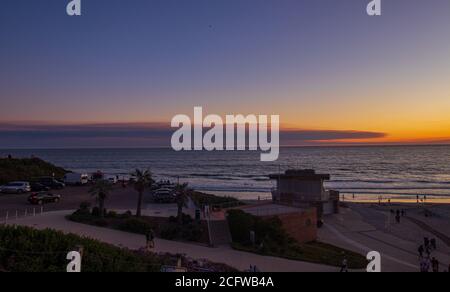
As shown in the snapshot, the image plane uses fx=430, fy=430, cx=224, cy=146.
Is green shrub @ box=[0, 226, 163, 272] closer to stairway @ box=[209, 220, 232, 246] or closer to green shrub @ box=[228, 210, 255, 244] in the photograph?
stairway @ box=[209, 220, 232, 246]

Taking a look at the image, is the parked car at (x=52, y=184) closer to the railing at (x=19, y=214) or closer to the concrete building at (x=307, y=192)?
the railing at (x=19, y=214)

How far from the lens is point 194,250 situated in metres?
20.0

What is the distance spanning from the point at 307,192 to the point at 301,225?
34.9 feet

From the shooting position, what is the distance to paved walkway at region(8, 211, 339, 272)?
17.9 metres

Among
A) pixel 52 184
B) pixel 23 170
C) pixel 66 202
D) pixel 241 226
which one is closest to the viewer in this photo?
pixel 241 226

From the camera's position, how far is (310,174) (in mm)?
35594

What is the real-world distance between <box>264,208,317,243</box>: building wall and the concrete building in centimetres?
810

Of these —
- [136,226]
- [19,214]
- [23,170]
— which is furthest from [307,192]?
[23,170]

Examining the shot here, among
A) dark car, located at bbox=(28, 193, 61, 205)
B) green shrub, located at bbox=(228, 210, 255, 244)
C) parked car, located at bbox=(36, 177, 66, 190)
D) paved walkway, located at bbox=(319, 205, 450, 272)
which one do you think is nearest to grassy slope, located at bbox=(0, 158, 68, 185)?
parked car, located at bbox=(36, 177, 66, 190)

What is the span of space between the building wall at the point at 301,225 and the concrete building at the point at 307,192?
810 cm

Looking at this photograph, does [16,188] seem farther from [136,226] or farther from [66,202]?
[136,226]

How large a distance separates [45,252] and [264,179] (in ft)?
268
